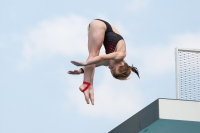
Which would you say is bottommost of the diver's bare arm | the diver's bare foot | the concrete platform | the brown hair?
the concrete platform

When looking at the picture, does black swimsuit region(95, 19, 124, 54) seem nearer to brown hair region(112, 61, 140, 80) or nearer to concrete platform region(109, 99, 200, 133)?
brown hair region(112, 61, 140, 80)

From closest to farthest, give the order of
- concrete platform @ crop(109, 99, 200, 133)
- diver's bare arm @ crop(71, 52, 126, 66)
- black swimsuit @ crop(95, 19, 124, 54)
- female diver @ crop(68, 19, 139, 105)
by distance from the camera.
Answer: diver's bare arm @ crop(71, 52, 126, 66) → female diver @ crop(68, 19, 139, 105) → black swimsuit @ crop(95, 19, 124, 54) → concrete platform @ crop(109, 99, 200, 133)

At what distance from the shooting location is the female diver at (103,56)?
13516mm

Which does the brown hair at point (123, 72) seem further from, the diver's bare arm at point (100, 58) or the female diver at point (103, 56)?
the diver's bare arm at point (100, 58)

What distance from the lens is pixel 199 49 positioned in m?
15.6

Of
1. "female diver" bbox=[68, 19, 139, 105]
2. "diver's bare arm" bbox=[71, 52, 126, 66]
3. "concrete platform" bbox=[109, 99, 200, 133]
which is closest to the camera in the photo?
"diver's bare arm" bbox=[71, 52, 126, 66]

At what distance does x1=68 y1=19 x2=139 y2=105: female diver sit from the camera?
13516mm

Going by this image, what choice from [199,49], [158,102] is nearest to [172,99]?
[158,102]

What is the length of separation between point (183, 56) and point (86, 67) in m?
2.22

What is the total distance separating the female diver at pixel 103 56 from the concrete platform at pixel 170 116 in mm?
952

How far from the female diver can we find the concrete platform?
0.95 metres

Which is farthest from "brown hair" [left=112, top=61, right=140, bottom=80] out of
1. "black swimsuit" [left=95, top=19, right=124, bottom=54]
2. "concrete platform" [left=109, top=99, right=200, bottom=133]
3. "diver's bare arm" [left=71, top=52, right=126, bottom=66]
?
"concrete platform" [left=109, top=99, right=200, bottom=133]

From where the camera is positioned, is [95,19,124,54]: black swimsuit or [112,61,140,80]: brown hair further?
[95,19,124,54]: black swimsuit

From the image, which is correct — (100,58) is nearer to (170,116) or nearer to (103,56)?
(103,56)
